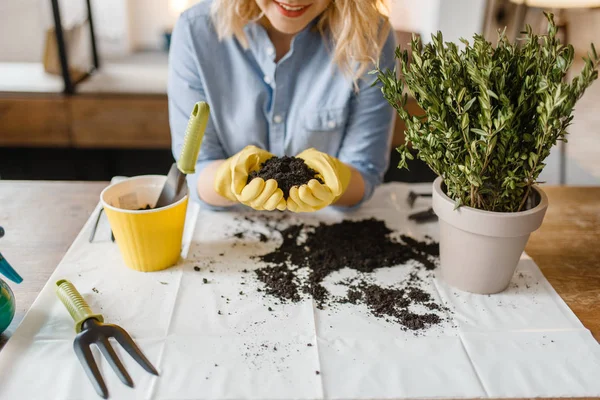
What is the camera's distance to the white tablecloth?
67 centimetres

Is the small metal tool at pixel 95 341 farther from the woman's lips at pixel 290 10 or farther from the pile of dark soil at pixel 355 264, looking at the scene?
the woman's lips at pixel 290 10

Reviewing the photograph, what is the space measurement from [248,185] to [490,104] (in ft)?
1.35

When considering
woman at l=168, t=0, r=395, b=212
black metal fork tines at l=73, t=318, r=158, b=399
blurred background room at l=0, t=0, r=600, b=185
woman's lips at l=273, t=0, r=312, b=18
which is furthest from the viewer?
blurred background room at l=0, t=0, r=600, b=185

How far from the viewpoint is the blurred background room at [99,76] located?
→ 205 centimetres

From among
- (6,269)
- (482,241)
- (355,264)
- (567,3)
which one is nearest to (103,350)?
(6,269)

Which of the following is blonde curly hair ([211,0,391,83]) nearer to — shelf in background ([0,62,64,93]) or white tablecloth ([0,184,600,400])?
white tablecloth ([0,184,600,400])

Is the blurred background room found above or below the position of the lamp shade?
below

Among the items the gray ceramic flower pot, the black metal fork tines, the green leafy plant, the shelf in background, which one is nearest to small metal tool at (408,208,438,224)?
the gray ceramic flower pot

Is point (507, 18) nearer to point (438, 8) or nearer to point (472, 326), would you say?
point (438, 8)

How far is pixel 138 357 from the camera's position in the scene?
2.30 ft

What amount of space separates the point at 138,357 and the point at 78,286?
232mm

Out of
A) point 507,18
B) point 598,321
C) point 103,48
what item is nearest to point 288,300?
point 598,321

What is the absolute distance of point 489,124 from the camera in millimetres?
694

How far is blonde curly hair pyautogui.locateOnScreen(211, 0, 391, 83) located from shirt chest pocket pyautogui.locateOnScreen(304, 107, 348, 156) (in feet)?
0.35
